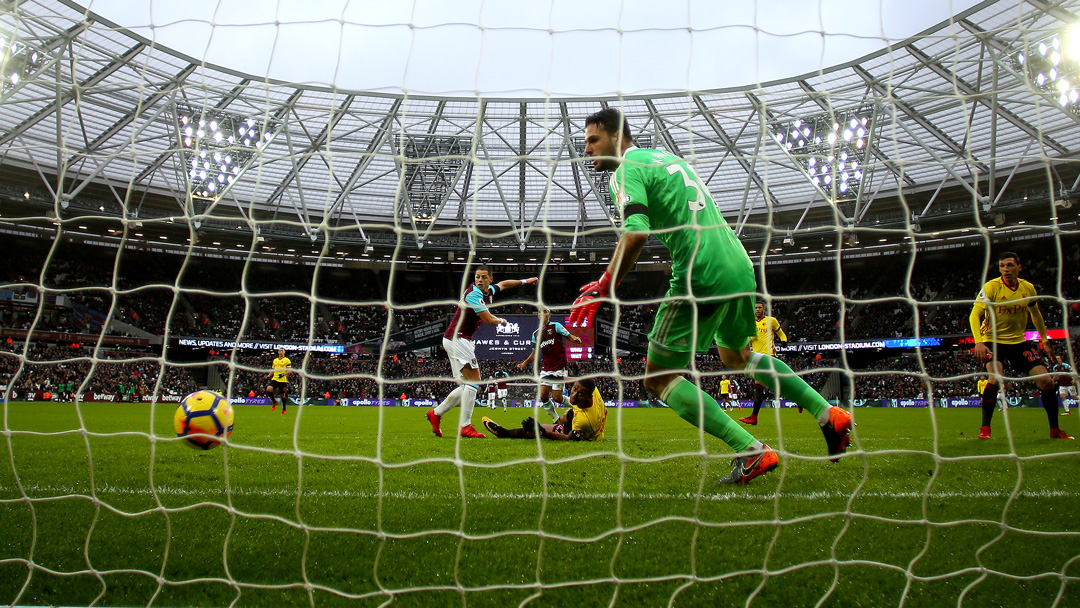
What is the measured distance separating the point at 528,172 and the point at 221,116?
35.3ft

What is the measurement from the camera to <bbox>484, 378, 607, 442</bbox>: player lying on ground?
605cm

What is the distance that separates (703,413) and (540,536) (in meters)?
1.18

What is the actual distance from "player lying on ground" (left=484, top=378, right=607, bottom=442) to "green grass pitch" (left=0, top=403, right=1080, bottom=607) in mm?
1947

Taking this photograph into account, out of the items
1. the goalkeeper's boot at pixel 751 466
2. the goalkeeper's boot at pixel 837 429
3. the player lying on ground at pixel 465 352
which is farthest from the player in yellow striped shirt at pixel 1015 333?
the player lying on ground at pixel 465 352

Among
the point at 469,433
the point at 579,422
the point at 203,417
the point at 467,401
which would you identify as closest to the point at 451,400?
the point at 467,401

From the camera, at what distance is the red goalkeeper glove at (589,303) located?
2.80 metres

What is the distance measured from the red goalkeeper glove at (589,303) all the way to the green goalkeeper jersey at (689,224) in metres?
0.43

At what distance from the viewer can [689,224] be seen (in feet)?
10.1

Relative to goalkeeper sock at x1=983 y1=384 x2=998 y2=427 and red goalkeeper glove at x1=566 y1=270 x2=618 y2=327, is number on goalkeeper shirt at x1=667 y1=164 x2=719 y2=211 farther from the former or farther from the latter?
goalkeeper sock at x1=983 y1=384 x2=998 y2=427

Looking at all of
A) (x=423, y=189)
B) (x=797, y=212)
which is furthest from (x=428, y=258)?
(x=797, y=212)

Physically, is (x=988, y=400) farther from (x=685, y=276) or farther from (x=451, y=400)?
(x=451, y=400)

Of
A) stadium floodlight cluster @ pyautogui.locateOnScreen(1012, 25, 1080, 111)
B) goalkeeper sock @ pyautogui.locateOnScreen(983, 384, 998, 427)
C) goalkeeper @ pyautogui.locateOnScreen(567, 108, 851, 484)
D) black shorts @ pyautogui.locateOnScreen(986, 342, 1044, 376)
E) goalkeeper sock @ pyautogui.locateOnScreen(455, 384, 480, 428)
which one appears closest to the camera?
goalkeeper @ pyautogui.locateOnScreen(567, 108, 851, 484)

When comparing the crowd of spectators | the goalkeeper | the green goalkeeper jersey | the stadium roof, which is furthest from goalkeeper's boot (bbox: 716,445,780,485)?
the crowd of spectators

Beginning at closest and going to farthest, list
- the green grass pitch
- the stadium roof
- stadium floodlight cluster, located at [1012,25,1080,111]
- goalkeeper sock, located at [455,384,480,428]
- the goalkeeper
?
the green grass pitch → the goalkeeper → goalkeeper sock, located at [455,384,480,428] → stadium floodlight cluster, located at [1012,25,1080,111] → the stadium roof
